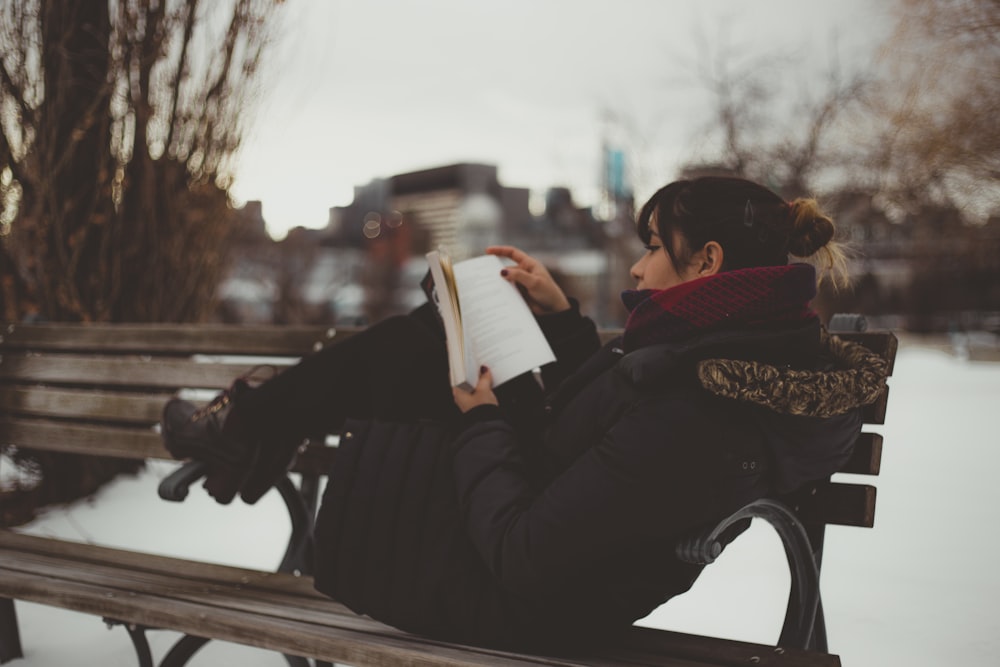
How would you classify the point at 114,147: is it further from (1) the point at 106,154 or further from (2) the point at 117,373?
(2) the point at 117,373

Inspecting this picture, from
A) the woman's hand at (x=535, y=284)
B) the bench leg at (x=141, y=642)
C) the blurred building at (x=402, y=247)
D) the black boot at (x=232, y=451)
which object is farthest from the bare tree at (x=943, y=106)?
the bench leg at (x=141, y=642)

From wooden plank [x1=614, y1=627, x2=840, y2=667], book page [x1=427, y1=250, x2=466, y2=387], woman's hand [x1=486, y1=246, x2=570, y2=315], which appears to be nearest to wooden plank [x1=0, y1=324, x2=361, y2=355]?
woman's hand [x1=486, y1=246, x2=570, y2=315]

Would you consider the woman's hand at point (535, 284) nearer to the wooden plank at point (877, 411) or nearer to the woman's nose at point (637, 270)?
the woman's nose at point (637, 270)

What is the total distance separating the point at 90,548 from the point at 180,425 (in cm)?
53

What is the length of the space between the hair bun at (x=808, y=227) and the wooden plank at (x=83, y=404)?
7.19 feet

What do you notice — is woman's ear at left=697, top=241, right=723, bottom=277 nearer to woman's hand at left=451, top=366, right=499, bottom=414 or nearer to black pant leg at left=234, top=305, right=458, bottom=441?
woman's hand at left=451, top=366, right=499, bottom=414

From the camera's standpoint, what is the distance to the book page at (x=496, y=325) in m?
1.93

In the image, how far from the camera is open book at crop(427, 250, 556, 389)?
5.93 feet

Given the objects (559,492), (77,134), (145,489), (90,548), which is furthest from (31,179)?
(559,492)

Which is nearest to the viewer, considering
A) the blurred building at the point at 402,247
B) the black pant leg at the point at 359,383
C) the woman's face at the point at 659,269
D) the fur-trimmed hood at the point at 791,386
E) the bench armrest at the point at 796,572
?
the fur-trimmed hood at the point at 791,386

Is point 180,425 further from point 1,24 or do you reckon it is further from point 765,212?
point 1,24

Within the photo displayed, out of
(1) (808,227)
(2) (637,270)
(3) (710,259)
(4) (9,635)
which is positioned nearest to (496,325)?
(2) (637,270)

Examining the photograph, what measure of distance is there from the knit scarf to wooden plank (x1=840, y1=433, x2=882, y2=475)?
1.42 feet

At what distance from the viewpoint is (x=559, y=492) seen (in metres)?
1.53
